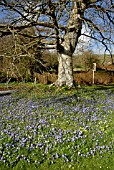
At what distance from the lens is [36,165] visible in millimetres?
3949

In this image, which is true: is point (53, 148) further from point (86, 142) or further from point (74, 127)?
point (74, 127)

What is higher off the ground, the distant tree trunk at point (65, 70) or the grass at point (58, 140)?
the distant tree trunk at point (65, 70)

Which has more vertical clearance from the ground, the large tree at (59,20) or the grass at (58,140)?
the large tree at (59,20)

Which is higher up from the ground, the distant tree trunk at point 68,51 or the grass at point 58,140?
the distant tree trunk at point 68,51

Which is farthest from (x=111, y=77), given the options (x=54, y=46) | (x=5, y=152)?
(x=5, y=152)

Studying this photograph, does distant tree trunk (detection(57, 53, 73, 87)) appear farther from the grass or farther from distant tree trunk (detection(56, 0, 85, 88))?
the grass

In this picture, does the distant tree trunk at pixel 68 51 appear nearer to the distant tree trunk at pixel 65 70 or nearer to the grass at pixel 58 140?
the distant tree trunk at pixel 65 70

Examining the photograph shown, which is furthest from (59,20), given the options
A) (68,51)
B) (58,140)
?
(58,140)

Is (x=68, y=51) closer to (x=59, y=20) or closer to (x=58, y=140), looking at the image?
(x=59, y=20)

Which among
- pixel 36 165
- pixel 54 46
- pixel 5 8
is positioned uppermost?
pixel 5 8

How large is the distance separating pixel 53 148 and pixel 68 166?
2.09 feet

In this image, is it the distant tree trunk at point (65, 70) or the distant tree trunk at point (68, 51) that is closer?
the distant tree trunk at point (68, 51)

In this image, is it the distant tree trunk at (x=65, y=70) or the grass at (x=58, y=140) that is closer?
the grass at (x=58, y=140)

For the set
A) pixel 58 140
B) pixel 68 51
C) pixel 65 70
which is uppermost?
pixel 68 51
